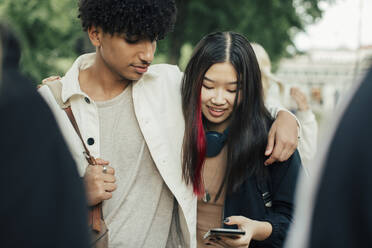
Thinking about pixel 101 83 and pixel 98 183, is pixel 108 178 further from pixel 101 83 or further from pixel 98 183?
pixel 101 83

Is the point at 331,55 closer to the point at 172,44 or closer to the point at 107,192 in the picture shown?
the point at 172,44

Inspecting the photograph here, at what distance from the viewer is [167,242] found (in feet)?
8.77

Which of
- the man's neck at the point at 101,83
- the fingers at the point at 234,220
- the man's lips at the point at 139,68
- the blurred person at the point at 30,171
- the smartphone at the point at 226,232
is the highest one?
the man's lips at the point at 139,68

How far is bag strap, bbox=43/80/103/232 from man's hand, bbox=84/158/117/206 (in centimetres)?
4

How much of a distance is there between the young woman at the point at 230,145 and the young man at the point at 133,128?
106 mm

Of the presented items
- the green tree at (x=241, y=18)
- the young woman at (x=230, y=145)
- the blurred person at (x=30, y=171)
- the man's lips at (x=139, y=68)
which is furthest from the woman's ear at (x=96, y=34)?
the green tree at (x=241, y=18)

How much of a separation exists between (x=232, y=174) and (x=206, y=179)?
185mm

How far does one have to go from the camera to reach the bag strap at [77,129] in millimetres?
2258

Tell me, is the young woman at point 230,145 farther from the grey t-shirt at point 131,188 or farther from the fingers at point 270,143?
the grey t-shirt at point 131,188

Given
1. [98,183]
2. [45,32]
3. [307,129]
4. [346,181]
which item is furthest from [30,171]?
[45,32]

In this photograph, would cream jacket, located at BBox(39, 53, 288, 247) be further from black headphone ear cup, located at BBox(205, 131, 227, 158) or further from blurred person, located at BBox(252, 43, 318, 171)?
blurred person, located at BBox(252, 43, 318, 171)

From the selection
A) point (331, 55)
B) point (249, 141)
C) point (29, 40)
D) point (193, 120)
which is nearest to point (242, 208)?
point (249, 141)

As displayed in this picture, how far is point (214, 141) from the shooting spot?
266 cm

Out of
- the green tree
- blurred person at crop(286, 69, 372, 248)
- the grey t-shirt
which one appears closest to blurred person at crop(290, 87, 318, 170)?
the grey t-shirt
